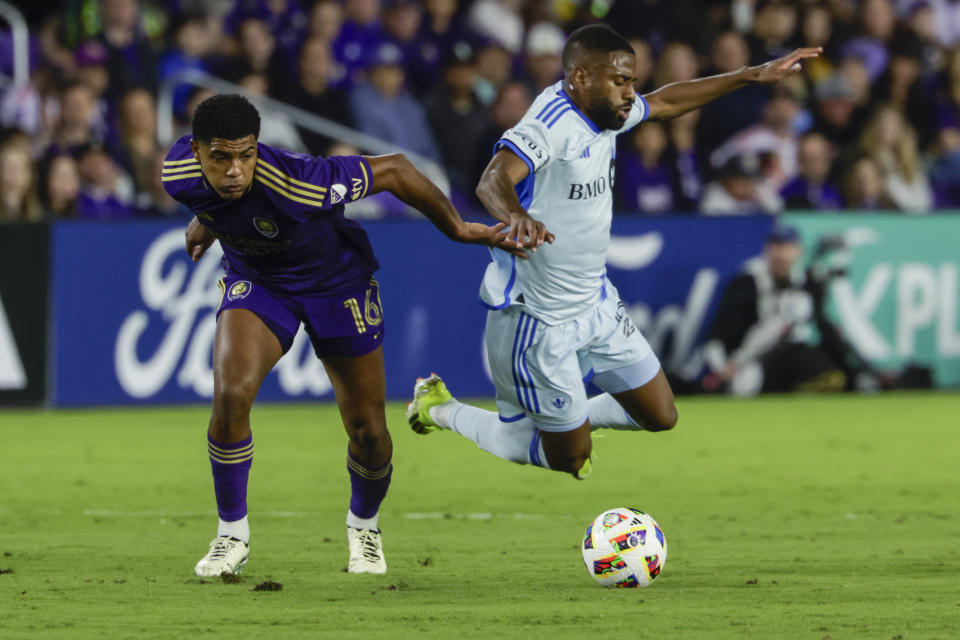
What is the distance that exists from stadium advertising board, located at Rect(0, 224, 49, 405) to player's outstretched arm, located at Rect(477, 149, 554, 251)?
6.91 metres

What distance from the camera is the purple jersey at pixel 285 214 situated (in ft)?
20.6

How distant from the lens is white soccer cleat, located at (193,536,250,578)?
643 cm

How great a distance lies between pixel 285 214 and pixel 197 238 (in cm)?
73

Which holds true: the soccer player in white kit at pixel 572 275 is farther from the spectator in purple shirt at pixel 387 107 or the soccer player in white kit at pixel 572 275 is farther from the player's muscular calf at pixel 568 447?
the spectator in purple shirt at pixel 387 107

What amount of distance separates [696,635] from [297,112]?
1025cm

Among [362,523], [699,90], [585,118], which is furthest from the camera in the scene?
[699,90]

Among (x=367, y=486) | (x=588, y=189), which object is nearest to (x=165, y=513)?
(x=367, y=486)

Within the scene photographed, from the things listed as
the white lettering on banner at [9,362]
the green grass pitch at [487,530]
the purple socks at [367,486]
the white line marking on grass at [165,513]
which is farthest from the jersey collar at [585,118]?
the white lettering on banner at [9,362]

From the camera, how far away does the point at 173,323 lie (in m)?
12.9

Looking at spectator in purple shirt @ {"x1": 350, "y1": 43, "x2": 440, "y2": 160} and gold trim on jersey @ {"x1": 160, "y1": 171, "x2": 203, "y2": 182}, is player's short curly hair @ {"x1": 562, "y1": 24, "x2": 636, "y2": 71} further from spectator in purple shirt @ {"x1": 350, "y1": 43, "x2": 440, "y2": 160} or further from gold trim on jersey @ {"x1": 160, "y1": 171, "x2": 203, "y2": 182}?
spectator in purple shirt @ {"x1": 350, "y1": 43, "x2": 440, "y2": 160}

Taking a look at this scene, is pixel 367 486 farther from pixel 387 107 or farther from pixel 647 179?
pixel 387 107

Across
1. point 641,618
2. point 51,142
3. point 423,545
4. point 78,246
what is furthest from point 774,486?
point 51,142

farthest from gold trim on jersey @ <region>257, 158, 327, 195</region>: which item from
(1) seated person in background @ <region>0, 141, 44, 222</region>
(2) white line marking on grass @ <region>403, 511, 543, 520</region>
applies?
(1) seated person in background @ <region>0, 141, 44, 222</region>

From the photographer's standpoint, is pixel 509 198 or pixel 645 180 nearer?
pixel 509 198
